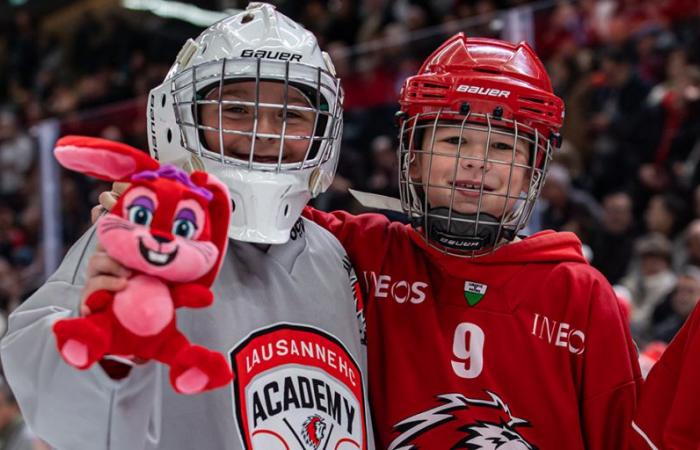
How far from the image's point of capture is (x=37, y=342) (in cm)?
144

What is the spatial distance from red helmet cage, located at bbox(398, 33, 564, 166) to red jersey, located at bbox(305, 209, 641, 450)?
249mm

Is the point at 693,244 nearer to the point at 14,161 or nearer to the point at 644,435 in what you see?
the point at 644,435

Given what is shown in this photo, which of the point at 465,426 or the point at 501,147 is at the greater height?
the point at 501,147

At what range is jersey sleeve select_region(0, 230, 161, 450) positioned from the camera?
1.42 meters

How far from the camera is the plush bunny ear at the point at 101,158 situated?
1.36 meters

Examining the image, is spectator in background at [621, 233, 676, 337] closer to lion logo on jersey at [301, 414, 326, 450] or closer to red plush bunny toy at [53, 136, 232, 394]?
lion logo on jersey at [301, 414, 326, 450]

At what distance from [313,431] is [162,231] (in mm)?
549

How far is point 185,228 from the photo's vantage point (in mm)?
1323

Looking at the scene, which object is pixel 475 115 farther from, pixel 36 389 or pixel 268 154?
pixel 36 389

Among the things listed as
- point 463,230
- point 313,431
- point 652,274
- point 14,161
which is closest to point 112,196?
point 313,431

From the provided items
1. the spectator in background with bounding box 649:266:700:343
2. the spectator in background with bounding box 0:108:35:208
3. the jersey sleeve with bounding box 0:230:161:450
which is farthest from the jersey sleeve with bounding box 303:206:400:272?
the spectator in background with bounding box 0:108:35:208

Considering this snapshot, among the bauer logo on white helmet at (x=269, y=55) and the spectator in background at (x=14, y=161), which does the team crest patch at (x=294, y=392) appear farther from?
the spectator in background at (x=14, y=161)

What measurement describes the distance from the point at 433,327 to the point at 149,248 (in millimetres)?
815

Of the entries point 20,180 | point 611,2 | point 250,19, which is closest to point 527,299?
point 250,19
